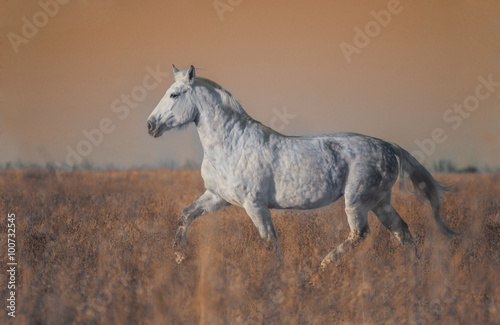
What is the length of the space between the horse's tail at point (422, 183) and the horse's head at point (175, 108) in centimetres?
244

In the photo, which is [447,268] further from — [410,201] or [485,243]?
[410,201]

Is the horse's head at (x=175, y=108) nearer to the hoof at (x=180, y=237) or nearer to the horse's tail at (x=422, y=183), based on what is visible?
the hoof at (x=180, y=237)

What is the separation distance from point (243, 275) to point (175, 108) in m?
1.91

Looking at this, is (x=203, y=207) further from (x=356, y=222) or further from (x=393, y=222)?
(x=393, y=222)

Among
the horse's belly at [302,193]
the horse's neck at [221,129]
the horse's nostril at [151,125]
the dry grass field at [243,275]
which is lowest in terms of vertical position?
the dry grass field at [243,275]

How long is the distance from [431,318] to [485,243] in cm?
208

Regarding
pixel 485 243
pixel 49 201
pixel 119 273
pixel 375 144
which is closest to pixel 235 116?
pixel 375 144

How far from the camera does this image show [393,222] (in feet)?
18.5

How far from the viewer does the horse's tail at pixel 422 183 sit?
18.8 ft

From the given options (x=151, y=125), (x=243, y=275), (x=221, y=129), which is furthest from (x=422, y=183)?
(x=151, y=125)

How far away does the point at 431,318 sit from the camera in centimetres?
377

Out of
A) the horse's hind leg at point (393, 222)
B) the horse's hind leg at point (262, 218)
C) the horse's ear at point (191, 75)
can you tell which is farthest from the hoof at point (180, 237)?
the horse's hind leg at point (393, 222)

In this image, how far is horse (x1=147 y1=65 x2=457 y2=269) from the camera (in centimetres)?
503

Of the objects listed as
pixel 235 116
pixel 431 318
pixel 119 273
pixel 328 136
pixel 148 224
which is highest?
pixel 235 116
